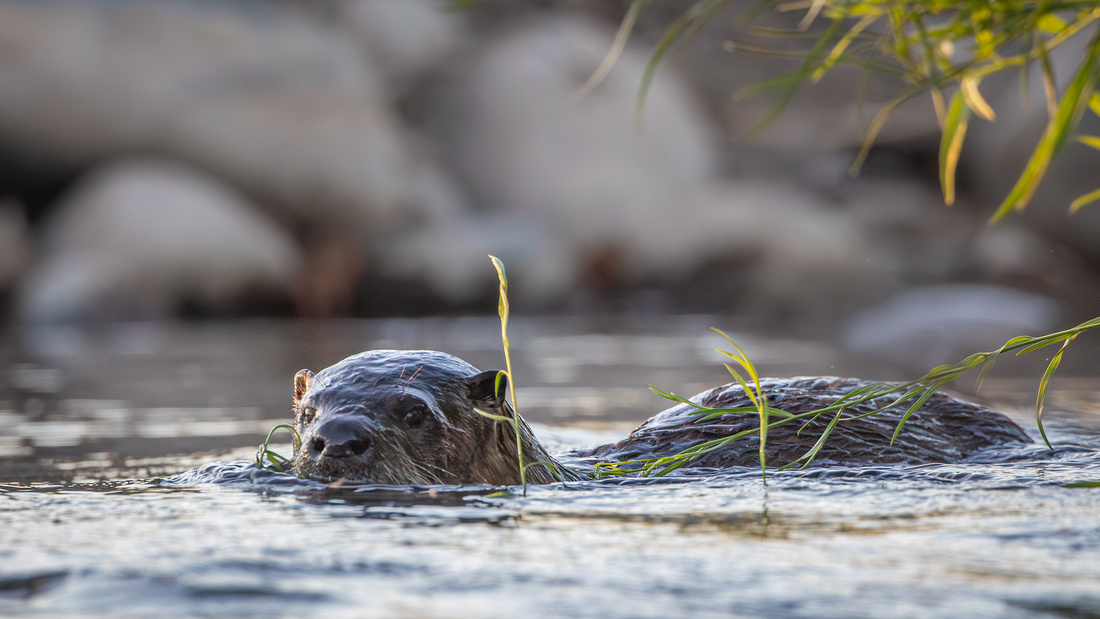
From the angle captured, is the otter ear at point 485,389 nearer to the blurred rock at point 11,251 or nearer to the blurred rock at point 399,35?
the blurred rock at point 11,251


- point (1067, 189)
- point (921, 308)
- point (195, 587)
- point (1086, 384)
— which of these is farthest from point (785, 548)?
point (1067, 189)

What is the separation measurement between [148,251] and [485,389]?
10.1 metres

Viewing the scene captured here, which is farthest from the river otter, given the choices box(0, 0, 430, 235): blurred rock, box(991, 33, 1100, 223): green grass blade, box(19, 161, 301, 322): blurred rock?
box(0, 0, 430, 235): blurred rock

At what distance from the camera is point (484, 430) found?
3.08 meters

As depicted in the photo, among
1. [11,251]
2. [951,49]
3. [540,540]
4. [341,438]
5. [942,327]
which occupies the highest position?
[11,251]

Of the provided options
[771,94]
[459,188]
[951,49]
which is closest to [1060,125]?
[951,49]

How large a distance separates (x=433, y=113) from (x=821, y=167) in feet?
23.6

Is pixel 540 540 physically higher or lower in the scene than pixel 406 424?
lower

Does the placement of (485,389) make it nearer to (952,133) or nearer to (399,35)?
(952,133)

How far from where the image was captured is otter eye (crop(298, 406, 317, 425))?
2.95 m

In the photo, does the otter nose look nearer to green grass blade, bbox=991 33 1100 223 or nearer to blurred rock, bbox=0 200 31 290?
green grass blade, bbox=991 33 1100 223

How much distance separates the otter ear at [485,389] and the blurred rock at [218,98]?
12008 mm

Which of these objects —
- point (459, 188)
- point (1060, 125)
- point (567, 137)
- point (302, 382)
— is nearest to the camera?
point (1060, 125)

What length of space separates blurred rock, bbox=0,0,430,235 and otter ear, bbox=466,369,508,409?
12008 mm
